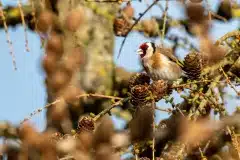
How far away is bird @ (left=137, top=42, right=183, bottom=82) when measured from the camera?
245cm

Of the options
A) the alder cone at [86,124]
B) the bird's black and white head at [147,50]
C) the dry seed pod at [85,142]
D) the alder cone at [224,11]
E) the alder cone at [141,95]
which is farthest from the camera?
the alder cone at [224,11]

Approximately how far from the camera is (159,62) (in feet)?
8.93

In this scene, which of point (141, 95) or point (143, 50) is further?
point (143, 50)

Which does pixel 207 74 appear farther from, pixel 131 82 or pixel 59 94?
pixel 59 94

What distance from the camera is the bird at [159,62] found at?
245 cm

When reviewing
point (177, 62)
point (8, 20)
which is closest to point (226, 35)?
point (177, 62)

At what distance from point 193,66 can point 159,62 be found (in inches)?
35.6

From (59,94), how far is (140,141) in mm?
664

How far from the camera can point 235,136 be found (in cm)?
152

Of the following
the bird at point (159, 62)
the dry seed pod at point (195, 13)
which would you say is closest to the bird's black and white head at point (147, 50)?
the bird at point (159, 62)

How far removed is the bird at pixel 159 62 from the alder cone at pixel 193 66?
0.51 m

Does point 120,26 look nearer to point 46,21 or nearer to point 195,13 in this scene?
point 46,21

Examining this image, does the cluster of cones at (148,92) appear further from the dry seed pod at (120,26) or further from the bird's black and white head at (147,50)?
the dry seed pod at (120,26)

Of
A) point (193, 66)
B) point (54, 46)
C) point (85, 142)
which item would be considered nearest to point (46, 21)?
point (54, 46)
